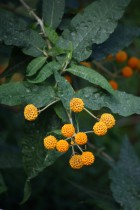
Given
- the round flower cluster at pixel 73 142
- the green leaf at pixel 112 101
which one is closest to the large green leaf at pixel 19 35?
the green leaf at pixel 112 101

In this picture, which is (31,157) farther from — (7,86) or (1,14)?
(1,14)

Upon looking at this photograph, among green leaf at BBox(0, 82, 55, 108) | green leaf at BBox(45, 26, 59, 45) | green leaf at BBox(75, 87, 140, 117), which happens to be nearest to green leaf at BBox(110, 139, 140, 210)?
green leaf at BBox(75, 87, 140, 117)

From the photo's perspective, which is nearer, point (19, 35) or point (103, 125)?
point (103, 125)

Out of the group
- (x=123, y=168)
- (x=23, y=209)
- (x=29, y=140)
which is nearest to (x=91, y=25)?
(x=29, y=140)

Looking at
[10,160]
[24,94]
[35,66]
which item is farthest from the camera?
[10,160]

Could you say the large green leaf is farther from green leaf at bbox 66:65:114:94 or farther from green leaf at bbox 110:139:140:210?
green leaf at bbox 110:139:140:210

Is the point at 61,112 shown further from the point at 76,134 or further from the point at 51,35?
the point at 51,35

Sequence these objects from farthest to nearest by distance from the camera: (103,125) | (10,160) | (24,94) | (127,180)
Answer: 1. (10,160)
2. (127,180)
3. (24,94)
4. (103,125)

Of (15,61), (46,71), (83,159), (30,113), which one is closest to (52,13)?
(15,61)
